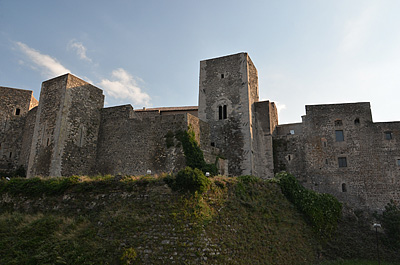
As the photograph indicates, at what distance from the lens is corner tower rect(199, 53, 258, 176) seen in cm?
2662

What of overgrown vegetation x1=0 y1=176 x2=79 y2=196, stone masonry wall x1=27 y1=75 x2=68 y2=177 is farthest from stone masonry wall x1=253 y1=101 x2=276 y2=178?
overgrown vegetation x1=0 y1=176 x2=79 y2=196

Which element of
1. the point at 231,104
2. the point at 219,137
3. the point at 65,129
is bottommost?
the point at 65,129

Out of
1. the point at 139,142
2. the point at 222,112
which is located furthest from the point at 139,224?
the point at 222,112

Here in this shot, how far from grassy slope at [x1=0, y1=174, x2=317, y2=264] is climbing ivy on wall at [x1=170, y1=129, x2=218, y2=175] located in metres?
5.10

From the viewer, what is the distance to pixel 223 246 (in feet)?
43.4

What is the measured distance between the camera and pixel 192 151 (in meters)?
21.9

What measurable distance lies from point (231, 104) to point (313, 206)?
1133 centimetres

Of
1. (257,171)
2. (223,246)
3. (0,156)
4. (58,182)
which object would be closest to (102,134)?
(58,182)

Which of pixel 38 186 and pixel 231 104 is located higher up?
pixel 231 104

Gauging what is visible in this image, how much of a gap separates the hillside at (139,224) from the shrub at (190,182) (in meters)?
0.34

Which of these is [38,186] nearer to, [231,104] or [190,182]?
[190,182]

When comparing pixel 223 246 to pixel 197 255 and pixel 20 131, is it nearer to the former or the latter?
pixel 197 255

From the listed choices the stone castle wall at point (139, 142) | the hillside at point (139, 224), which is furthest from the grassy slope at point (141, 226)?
the stone castle wall at point (139, 142)

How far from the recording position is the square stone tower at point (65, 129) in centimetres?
2230
